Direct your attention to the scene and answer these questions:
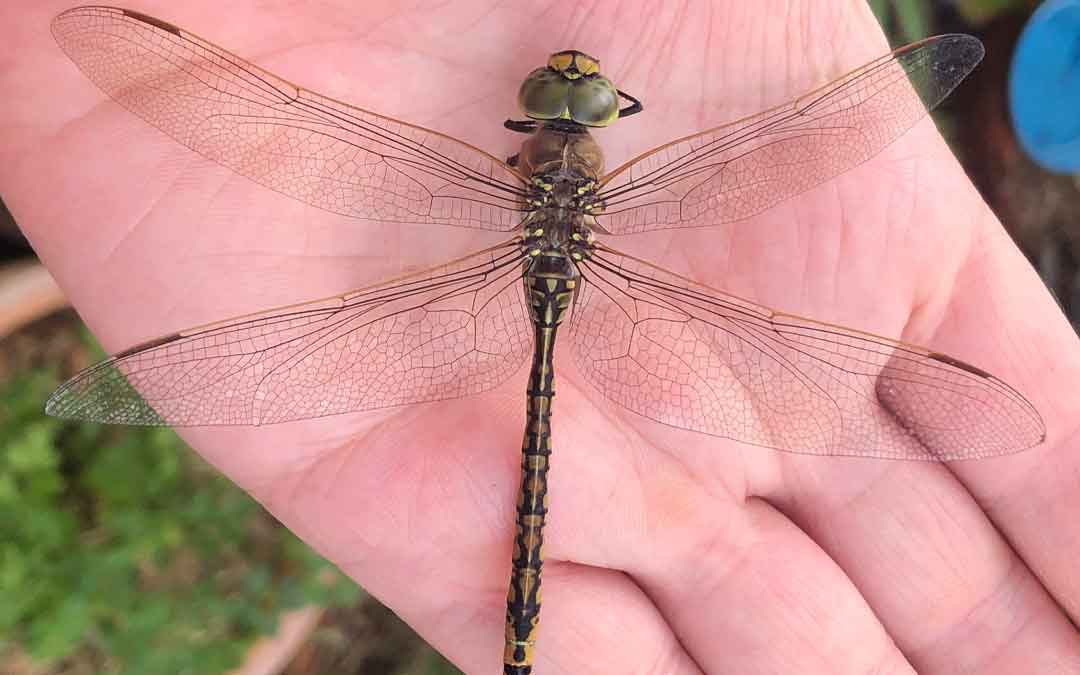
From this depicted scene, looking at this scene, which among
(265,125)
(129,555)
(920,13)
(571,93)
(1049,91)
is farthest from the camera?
(1049,91)

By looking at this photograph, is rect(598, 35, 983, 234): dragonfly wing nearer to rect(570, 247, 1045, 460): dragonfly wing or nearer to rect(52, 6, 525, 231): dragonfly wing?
rect(570, 247, 1045, 460): dragonfly wing

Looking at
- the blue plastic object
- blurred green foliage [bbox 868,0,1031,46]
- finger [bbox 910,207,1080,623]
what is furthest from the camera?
the blue plastic object

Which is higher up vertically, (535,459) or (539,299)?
(539,299)

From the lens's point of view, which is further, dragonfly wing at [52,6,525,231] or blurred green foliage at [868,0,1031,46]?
blurred green foliage at [868,0,1031,46]

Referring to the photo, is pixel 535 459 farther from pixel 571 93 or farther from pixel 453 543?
pixel 571 93

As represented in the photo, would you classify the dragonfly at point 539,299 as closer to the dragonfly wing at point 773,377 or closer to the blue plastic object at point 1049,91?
the dragonfly wing at point 773,377

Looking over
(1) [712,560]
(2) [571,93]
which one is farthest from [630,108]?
(1) [712,560]

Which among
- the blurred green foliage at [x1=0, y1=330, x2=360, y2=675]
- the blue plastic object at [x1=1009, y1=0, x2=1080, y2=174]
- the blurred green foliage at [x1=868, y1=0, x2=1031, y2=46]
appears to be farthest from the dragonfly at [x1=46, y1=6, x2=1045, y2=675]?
the blue plastic object at [x1=1009, y1=0, x2=1080, y2=174]
